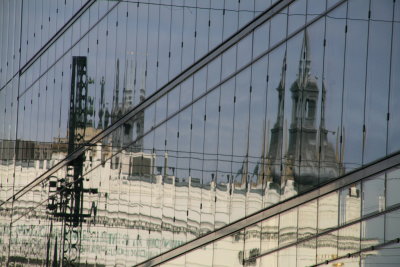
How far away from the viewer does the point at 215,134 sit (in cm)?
2653

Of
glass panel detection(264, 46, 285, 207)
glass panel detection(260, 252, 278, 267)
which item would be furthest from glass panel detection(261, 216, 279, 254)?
glass panel detection(264, 46, 285, 207)

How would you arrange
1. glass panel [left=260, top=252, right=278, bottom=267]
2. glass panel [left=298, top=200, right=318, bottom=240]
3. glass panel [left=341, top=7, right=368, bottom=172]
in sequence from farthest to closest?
glass panel [left=260, top=252, right=278, bottom=267], glass panel [left=298, top=200, right=318, bottom=240], glass panel [left=341, top=7, right=368, bottom=172]

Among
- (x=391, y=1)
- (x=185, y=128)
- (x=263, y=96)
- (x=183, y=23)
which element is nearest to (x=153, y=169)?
(x=185, y=128)

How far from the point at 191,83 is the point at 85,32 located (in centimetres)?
1011

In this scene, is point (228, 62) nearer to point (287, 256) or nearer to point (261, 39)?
point (261, 39)

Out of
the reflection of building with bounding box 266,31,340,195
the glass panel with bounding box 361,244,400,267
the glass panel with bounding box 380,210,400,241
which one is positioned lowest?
the glass panel with bounding box 361,244,400,267

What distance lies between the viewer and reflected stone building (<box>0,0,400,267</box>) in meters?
Result: 20.8

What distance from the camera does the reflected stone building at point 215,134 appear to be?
68.3 feet

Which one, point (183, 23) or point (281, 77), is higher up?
point (183, 23)

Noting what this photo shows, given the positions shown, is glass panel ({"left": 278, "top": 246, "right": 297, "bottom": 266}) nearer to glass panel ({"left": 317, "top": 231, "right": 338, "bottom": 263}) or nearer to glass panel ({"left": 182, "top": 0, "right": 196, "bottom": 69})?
glass panel ({"left": 317, "top": 231, "right": 338, "bottom": 263})

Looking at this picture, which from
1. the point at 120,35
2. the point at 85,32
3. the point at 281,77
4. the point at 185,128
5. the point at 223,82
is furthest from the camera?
the point at 85,32

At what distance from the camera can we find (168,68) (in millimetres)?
29922

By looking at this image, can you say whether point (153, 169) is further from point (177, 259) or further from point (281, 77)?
point (281, 77)

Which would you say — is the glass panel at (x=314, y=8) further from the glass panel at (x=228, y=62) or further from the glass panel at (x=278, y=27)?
the glass panel at (x=228, y=62)
